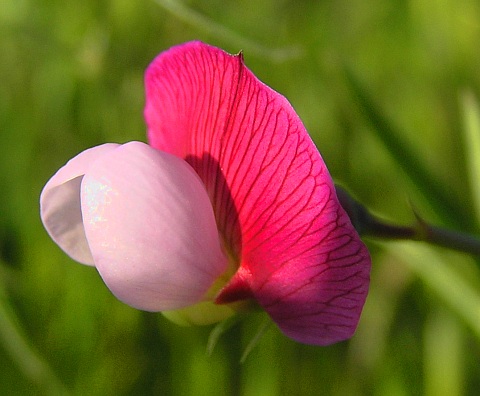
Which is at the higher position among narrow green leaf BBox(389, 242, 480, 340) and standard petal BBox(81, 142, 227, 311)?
A: standard petal BBox(81, 142, 227, 311)

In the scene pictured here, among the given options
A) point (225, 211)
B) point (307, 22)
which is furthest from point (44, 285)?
point (307, 22)

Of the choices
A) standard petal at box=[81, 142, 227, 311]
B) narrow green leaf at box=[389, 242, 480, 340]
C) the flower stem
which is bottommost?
narrow green leaf at box=[389, 242, 480, 340]

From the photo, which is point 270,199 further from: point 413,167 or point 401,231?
point 413,167

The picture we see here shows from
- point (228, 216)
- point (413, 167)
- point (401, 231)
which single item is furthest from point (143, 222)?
point (413, 167)

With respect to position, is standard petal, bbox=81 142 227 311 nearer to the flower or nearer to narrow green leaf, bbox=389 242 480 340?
the flower

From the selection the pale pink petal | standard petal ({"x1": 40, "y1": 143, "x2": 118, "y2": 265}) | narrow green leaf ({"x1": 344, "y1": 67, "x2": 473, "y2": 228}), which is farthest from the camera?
narrow green leaf ({"x1": 344, "y1": 67, "x2": 473, "y2": 228})

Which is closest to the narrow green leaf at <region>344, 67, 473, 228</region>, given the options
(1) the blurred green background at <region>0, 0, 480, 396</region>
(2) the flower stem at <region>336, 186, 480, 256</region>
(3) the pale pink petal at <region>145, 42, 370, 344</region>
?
(1) the blurred green background at <region>0, 0, 480, 396</region>

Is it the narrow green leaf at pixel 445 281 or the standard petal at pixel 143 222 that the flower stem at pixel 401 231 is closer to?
the standard petal at pixel 143 222

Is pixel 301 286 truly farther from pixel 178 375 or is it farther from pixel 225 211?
pixel 178 375

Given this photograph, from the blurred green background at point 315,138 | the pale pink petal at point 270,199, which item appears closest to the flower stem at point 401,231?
the pale pink petal at point 270,199

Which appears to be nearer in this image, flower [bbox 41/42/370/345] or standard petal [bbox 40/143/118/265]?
flower [bbox 41/42/370/345]
